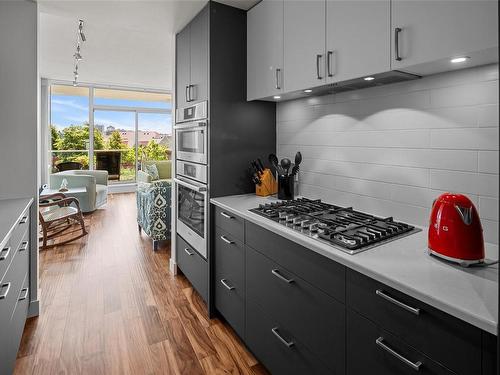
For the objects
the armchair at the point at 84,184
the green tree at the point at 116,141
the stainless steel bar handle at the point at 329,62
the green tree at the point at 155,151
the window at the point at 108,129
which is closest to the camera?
the stainless steel bar handle at the point at 329,62

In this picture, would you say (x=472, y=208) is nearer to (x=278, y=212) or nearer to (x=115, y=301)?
(x=278, y=212)

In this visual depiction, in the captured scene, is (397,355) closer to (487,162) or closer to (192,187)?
(487,162)

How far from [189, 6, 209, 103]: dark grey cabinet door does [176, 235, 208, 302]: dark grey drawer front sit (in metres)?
1.27

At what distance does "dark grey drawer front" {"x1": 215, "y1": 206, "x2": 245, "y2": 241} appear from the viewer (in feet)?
6.52

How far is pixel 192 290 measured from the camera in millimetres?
2900

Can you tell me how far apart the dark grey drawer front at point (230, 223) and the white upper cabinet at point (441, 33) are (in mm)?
1192

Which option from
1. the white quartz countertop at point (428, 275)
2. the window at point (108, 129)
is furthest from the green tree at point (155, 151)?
the white quartz countertop at point (428, 275)

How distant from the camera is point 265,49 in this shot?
2.23 m

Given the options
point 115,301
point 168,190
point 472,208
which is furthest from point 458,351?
point 168,190

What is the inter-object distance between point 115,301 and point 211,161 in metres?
1.46

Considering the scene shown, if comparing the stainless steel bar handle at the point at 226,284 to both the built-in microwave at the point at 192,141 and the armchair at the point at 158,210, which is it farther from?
the armchair at the point at 158,210

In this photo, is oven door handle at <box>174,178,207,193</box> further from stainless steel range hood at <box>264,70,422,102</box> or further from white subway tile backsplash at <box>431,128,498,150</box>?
white subway tile backsplash at <box>431,128,498,150</box>

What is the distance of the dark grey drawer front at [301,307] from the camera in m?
1.28

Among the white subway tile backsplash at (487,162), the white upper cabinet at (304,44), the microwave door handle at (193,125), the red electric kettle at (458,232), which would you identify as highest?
the white upper cabinet at (304,44)
